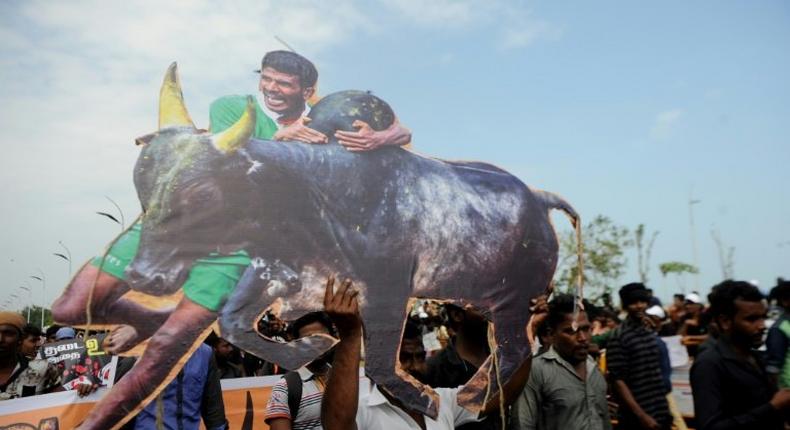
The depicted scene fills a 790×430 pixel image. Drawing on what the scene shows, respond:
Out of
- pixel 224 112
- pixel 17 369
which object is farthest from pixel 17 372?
pixel 224 112

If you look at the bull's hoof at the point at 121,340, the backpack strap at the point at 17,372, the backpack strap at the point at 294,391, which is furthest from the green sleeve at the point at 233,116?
the backpack strap at the point at 17,372

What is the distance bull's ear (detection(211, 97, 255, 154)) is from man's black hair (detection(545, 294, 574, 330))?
203 centimetres

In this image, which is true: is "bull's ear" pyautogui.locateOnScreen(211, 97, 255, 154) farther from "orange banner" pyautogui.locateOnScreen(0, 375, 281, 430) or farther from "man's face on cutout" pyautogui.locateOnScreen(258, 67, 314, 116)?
"orange banner" pyautogui.locateOnScreen(0, 375, 281, 430)

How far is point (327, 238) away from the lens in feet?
10.5

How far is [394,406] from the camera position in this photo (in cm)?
237

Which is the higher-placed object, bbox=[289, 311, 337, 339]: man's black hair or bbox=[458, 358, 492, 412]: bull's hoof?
bbox=[289, 311, 337, 339]: man's black hair

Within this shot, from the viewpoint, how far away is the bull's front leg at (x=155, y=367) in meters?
2.65

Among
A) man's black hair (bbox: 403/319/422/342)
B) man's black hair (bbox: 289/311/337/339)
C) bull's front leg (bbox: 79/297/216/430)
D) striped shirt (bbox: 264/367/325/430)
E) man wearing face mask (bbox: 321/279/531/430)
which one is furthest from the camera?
man's black hair (bbox: 403/319/422/342)

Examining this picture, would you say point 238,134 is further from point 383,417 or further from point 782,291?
point 782,291

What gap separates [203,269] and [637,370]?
124 inches

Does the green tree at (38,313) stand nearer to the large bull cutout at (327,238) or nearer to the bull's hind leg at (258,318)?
the large bull cutout at (327,238)

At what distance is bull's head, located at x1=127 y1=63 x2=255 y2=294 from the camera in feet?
9.25

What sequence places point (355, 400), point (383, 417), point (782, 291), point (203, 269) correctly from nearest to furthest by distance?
point (355, 400), point (383, 417), point (203, 269), point (782, 291)

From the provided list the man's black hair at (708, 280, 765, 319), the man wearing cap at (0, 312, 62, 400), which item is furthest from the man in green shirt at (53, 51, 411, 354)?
the man's black hair at (708, 280, 765, 319)
